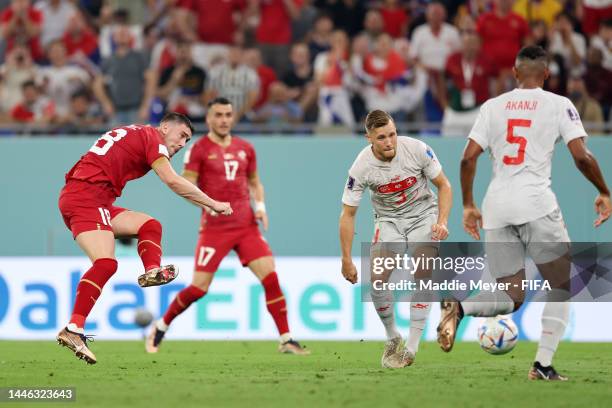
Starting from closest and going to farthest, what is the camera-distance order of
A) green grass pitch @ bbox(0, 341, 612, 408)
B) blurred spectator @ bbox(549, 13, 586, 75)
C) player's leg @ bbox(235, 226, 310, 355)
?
green grass pitch @ bbox(0, 341, 612, 408)
player's leg @ bbox(235, 226, 310, 355)
blurred spectator @ bbox(549, 13, 586, 75)

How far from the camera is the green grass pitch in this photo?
736 centimetres

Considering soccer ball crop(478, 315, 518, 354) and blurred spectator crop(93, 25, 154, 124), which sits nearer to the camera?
soccer ball crop(478, 315, 518, 354)

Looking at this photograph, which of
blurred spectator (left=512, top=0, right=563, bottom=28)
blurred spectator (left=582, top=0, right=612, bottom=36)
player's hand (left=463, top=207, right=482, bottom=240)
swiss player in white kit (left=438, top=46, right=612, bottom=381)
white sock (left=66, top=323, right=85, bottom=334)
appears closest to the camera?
swiss player in white kit (left=438, top=46, right=612, bottom=381)

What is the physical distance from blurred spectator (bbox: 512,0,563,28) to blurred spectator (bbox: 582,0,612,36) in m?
0.39

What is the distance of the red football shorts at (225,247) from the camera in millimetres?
12109

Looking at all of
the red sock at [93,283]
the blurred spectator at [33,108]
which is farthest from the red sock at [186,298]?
the blurred spectator at [33,108]

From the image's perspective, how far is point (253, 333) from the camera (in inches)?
561

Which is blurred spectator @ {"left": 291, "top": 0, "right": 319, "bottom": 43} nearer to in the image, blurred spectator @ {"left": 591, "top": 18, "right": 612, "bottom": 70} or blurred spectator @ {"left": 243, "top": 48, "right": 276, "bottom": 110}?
blurred spectator @ {"left": 243, "top": 48, "right": 276, "bottom": 110}

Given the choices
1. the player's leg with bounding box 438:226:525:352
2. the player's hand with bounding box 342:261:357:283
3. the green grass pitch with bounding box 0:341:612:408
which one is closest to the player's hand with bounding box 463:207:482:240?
the player's leg with bounding box 438:226:525:352

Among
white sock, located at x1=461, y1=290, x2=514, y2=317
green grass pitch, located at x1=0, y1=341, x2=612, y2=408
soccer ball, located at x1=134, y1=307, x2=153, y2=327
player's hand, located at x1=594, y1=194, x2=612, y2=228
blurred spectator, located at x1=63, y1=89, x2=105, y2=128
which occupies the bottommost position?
green grass pitch, located at x1=0, y1=341, x2=612, y2=408

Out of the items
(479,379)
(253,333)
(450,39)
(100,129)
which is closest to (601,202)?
(479,379)

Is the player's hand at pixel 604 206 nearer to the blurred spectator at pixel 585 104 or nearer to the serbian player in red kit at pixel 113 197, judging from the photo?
the serbian player in red kit at pixel 113 197

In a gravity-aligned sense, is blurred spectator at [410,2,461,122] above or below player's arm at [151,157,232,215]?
above

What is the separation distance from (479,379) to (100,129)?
344 inches
